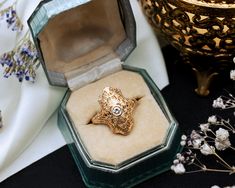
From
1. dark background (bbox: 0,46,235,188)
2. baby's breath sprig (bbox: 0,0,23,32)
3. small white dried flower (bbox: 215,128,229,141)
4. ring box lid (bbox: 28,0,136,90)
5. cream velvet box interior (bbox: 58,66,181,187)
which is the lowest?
dark background (bbox: 0,46,235,188)

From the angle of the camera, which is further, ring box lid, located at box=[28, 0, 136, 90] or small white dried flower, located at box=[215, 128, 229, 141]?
ring box lid, located at box=[28, 0, 136, 90]

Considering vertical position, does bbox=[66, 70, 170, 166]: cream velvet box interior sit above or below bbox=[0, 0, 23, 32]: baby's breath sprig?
below

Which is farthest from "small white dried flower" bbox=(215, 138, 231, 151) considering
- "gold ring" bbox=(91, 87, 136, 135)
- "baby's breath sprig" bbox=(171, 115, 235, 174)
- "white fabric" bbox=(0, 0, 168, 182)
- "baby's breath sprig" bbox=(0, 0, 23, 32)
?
"baby's breath sprig" bbox=(0, 0, 23, 32)

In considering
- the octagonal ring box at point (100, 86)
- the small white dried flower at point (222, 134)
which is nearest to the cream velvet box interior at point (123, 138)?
the octagonal ring box at point (100, 86)

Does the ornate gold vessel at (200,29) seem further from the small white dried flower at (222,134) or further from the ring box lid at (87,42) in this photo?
the small white dried flower at (222,134)

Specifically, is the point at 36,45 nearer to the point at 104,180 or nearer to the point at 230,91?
the point at 104,180

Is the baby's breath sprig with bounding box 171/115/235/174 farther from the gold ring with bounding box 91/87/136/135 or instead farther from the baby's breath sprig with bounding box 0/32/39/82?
the baby's breath sprig with bounding box 0/32/39/82
